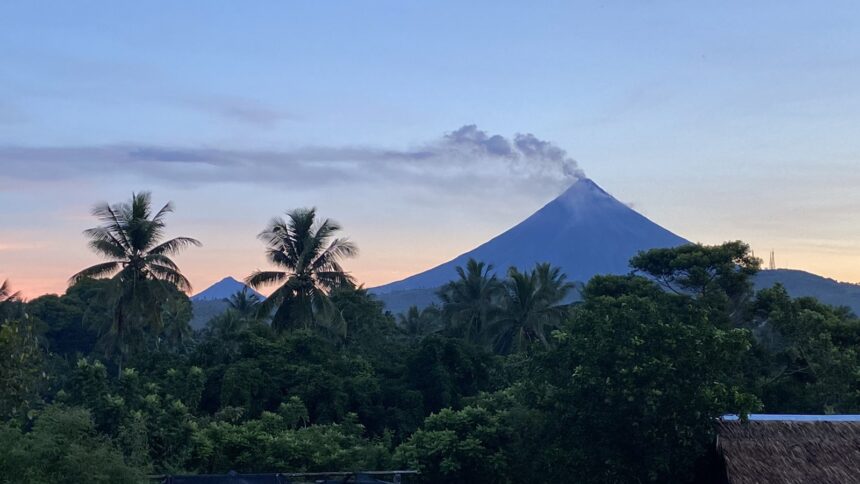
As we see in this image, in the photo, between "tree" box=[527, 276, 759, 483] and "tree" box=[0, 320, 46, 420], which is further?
"tree" box=[0, 320, 46, 420]

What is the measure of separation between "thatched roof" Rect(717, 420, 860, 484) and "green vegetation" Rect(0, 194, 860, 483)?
50cm

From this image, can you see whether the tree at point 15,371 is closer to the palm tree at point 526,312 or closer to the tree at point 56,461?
the tree at point 56,461

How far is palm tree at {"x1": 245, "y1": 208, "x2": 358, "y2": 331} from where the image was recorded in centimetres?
3020

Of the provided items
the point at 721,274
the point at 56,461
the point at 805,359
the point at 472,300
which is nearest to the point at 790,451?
the point at 805,359

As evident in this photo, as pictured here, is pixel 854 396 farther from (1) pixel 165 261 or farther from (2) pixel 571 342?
(1) pixel 165 261

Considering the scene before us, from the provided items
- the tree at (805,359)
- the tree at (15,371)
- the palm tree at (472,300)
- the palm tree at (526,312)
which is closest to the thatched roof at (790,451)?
the tree at (805,359)

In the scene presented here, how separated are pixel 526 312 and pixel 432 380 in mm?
11665

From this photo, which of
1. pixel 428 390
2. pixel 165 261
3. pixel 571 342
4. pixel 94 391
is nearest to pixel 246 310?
pixel 165 261

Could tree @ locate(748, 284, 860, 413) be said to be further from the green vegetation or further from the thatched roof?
the thatched roof

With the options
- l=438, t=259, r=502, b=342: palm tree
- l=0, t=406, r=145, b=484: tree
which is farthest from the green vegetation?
l=438, t=259, r=502, b=342: palm tree

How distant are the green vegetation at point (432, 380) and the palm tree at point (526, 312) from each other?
0.10 metres

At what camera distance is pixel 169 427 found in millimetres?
19109

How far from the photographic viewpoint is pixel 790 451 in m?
15.5

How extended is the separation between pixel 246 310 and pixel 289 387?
38128mm
